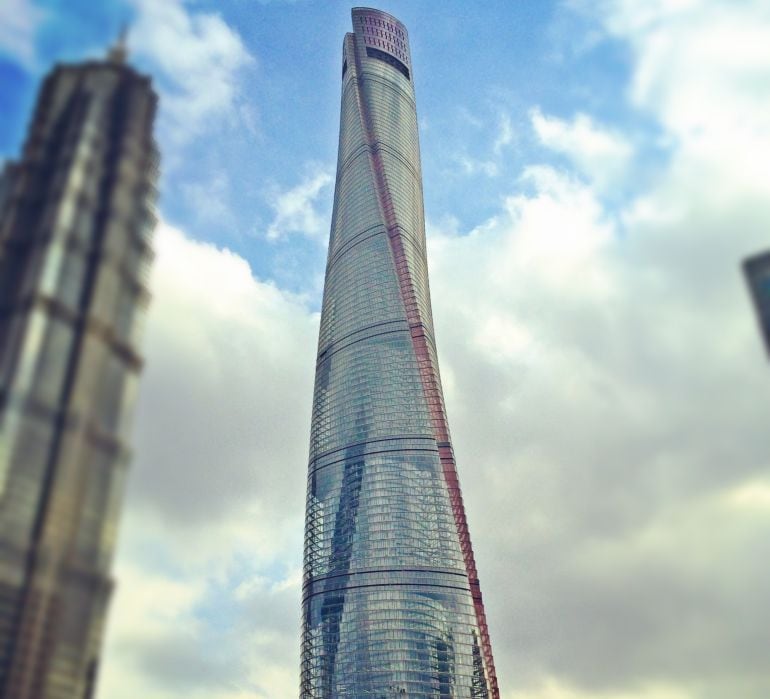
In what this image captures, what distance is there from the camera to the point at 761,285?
54.4 metres

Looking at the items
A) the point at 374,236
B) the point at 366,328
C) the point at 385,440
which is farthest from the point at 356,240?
the point at 385,440

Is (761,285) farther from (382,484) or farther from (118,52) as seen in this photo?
(382,484)

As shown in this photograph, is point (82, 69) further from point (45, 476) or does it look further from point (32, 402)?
point (45, 476)

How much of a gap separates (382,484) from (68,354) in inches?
4063

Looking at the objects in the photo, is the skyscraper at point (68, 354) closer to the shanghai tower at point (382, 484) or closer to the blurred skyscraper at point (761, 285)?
the blurred skyscraper at point (761, 285)

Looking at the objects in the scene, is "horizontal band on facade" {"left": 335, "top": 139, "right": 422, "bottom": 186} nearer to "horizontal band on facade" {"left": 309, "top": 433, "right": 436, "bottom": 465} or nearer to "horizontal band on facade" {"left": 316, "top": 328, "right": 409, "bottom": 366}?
"horizontal band on facade" {"left": 316, "top": 328, "right": 409, "bottom": 366}

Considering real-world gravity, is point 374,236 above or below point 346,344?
above

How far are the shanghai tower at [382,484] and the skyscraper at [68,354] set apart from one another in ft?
318

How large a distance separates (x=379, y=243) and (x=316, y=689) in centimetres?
8933

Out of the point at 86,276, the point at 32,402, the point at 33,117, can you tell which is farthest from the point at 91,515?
the point at 33,117

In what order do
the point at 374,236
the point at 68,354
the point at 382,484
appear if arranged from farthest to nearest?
the point at 374,236, the point at 382,484, the point at 68,354

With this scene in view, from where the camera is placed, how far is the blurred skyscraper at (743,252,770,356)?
5359cm

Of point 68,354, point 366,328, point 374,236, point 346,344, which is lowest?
point 68,354

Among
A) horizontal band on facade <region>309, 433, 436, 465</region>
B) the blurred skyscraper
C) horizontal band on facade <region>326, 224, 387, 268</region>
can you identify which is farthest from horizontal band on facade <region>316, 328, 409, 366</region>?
the blurred skyscraper
